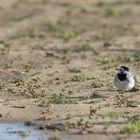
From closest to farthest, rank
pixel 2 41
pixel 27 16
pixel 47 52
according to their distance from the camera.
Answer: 1. pixel 47 52
2. pixel 2 41
3. pixel 27 16

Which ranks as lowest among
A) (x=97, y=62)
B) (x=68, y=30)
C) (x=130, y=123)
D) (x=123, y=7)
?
(x=130, y=123)

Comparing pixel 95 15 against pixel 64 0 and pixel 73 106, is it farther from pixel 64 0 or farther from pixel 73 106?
pixel 73 106

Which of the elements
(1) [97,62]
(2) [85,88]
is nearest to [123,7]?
(1) [97,62]

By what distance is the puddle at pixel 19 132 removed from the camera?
37.7 ft

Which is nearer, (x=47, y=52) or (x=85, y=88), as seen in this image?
(x=85, y=88)

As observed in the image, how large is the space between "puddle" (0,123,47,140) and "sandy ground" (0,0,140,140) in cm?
30

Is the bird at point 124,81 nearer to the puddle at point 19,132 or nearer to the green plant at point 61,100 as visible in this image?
the green plant at point 61,100

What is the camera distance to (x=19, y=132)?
11.7m

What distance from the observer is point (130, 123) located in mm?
11922

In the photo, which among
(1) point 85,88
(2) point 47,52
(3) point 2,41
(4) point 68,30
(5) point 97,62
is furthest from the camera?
(4) point 68,30

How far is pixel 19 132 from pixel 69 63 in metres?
7.02

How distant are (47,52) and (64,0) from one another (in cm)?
1333

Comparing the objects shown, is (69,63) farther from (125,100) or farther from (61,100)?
(125,100)

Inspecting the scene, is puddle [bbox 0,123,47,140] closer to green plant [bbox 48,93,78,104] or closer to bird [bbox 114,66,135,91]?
green plant [bbox 48,93,78,104]
